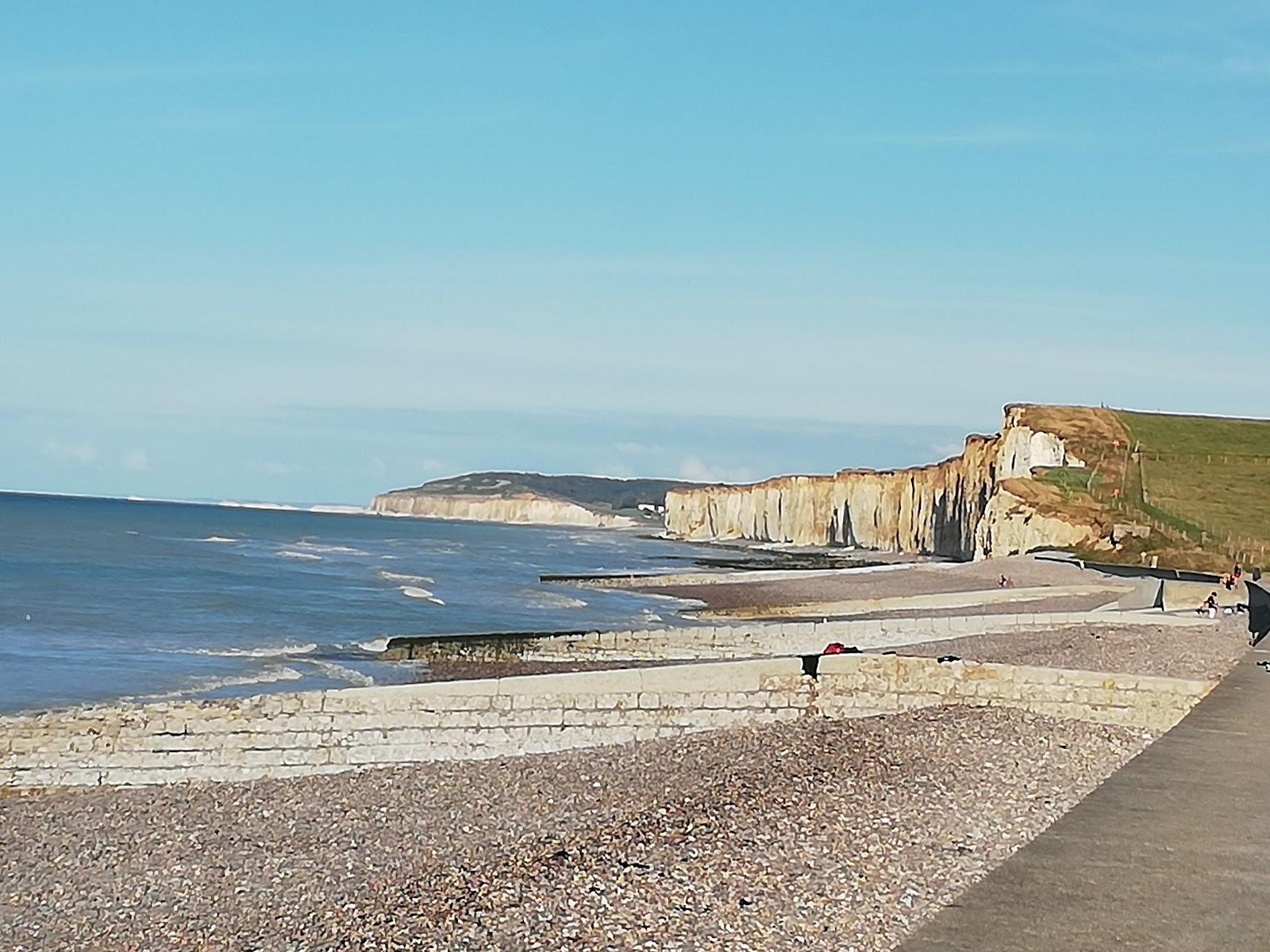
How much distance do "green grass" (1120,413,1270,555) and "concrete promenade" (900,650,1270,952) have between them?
5441 cm

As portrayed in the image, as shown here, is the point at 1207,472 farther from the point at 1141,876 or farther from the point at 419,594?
the point at 1141,876

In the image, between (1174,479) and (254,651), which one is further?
(1174,479)

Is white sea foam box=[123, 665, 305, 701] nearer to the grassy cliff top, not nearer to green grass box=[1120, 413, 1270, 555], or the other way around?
the grassy cliff top

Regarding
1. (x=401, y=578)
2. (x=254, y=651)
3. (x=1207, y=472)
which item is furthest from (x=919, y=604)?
(x=1207, y=472)

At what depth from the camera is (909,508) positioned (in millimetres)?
104812

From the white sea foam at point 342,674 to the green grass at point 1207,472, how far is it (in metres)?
44.4

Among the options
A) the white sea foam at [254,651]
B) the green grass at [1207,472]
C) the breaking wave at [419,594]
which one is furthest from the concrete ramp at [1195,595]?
the green grass at [1207,472]

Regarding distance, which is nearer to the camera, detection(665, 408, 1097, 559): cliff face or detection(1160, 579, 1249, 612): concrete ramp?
detection(1160, 579, 1249, 612): concrete ramp

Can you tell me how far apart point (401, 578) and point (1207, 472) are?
42.5 metres

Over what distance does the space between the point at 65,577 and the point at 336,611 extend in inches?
627

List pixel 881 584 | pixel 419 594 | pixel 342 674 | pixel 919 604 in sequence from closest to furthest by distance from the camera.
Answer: pixel 342 674 → pixel 919 604 → pixel 419 594 → pixel 881 584

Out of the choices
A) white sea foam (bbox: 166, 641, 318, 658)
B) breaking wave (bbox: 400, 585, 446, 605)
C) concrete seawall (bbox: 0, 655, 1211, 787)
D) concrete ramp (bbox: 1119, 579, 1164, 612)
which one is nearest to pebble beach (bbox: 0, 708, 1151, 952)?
concrete seawall (bbox: 0, 655, 1211, 787)

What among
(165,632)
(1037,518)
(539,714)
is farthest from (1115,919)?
(1037,518)

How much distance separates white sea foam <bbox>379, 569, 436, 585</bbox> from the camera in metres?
57.7
